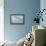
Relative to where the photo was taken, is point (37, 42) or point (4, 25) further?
point (4, 25)

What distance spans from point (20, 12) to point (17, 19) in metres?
0.31

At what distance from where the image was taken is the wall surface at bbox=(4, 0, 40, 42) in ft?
17.9

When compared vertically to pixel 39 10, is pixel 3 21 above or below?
below

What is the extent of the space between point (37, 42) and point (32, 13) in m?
3.01

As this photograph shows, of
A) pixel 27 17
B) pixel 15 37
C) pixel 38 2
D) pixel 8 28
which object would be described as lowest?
pixel 15 37

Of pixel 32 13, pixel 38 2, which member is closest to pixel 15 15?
pixel 32 13

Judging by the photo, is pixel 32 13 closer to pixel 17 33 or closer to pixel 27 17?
pixel 27 17

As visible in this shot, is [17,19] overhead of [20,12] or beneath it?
beneath

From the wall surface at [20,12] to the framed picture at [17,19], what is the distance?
0.12 metres

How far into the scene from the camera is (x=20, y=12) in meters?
5.46

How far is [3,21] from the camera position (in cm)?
548

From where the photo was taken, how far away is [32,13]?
5465 millimetres

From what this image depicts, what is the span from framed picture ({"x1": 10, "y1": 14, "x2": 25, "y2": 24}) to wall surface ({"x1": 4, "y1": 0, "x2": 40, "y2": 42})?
0.40 ft

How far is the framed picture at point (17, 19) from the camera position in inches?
215
